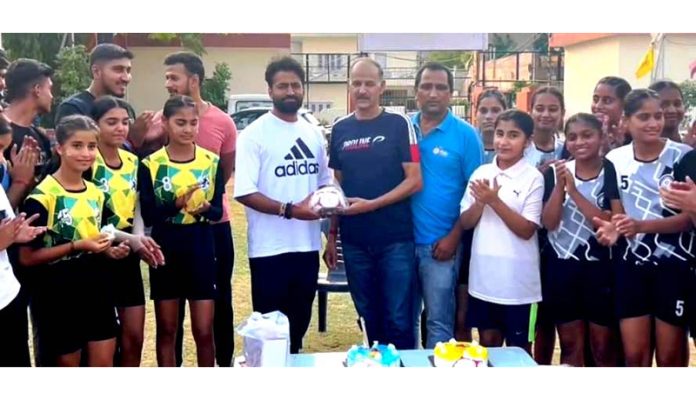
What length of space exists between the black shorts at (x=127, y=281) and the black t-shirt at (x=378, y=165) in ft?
3.72

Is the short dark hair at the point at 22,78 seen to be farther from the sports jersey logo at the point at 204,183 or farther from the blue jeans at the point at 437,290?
the blue jeans at the point at 437,290

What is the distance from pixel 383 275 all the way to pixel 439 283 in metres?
0.30

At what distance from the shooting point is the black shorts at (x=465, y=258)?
4309 millimetres

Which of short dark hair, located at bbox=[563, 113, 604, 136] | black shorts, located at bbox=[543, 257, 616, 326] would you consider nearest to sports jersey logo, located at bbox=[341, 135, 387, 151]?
short dark hair, located at bbox=[563, 113, 604, 136]

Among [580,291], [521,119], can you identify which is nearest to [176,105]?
[521,119]

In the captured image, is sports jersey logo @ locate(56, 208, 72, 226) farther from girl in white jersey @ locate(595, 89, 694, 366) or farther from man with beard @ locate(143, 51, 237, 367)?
girl in white jersey @ locate(595, 89, 694, 366)

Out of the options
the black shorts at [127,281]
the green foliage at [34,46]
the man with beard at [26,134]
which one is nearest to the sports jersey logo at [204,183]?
the black shorts at [127,281]

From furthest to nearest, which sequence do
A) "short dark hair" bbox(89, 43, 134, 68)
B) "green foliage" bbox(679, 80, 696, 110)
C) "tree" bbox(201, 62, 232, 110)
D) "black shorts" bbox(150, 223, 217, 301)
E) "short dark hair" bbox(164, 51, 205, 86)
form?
"tree" bbox(201, 62, 232, 110)
"green foliage" bbox(679, 80, 696, 110)
"short dark hair" bbox(164, 51, 205, 86)
"short dark hair" bbox(89, 43, 134, 68)
"black shorts" bbox(150, 223, 217, 301)

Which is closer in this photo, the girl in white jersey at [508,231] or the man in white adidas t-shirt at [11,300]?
the man in white adidas t-shirt at [11,300]

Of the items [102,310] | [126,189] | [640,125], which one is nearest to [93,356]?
[102,310]

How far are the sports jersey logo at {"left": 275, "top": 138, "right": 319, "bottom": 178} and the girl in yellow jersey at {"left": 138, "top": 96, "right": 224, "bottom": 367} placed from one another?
0.35 meters

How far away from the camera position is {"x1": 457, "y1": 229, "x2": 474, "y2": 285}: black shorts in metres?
4.31

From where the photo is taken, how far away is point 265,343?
373cm

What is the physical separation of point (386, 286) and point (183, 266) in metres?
1.06
